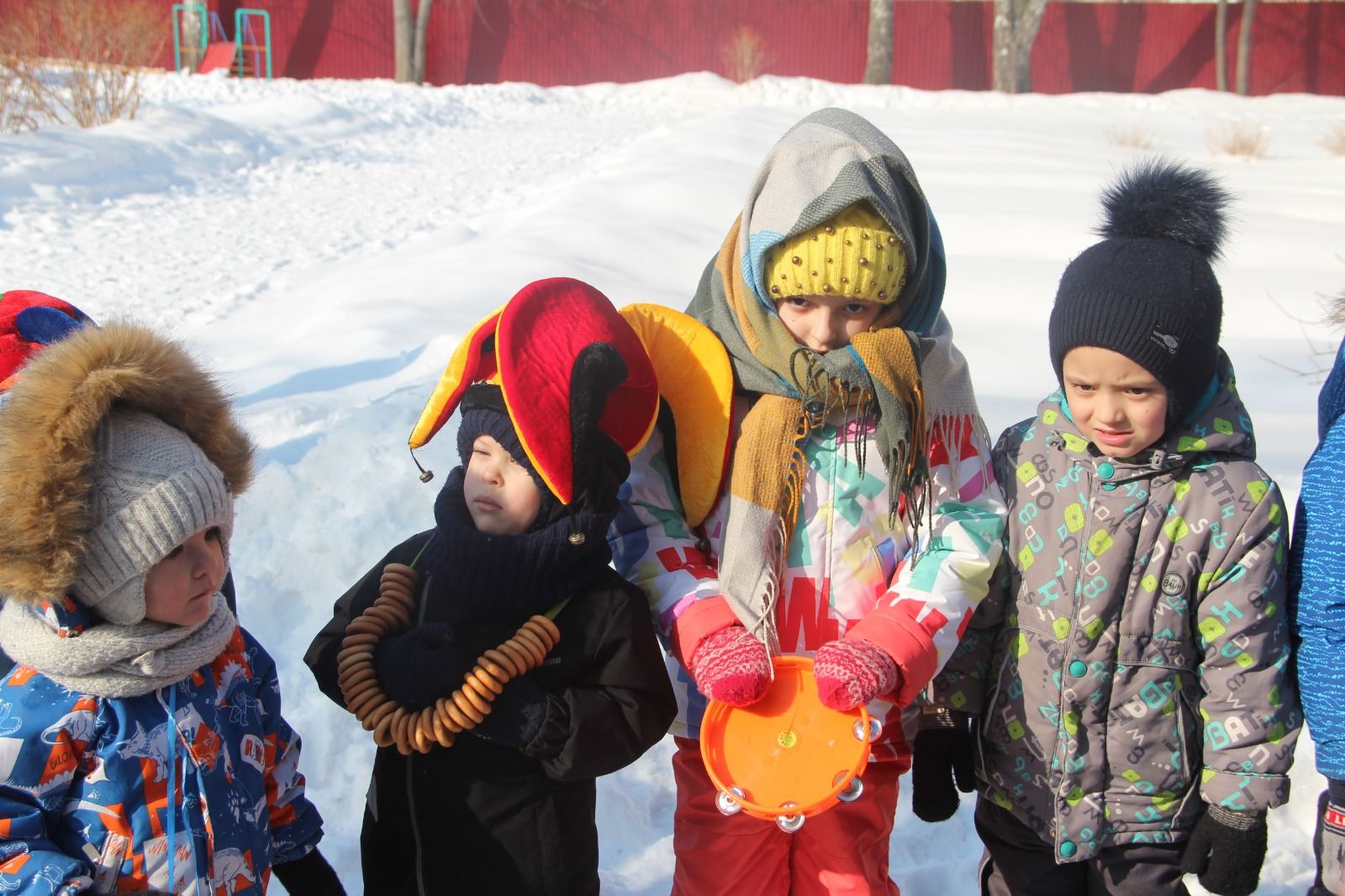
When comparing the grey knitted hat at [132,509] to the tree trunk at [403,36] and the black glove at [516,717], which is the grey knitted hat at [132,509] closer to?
the black glove at [516,717]

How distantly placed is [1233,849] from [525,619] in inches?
52.3

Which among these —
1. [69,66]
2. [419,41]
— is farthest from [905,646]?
[419,41]

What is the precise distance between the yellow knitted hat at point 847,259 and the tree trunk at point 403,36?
72.4 ft

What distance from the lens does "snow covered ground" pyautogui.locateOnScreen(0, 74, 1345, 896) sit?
3.22m

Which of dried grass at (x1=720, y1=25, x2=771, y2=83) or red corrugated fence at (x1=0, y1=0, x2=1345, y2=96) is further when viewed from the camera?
red corrugated fence at (x1=0, y1=0, x2=1345, y2=96)

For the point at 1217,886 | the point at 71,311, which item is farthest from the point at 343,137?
the point at 1217,886

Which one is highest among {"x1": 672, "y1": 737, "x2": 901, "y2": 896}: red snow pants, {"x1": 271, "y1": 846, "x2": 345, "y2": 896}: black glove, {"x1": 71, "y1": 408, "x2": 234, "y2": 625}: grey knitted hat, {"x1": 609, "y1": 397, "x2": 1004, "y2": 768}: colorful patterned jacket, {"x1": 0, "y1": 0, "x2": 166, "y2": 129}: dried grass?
{"x1": 0, "y1": 0, "x2": 166, "y2": 129}: dried grass

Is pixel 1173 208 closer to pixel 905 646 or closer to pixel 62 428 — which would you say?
pixel 905 646

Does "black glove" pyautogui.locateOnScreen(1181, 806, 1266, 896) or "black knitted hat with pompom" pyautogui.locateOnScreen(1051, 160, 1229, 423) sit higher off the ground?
"black knitted hat with pompom" pyautogui.locateOnScreen(1051, 160, 1229, 423)

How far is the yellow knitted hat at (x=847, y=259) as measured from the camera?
6.60ft

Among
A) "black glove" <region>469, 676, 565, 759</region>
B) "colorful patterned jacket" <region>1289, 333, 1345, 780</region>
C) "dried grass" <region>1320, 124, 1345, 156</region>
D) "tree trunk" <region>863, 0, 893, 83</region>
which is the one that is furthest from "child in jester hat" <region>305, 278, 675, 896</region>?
"tree trunk" <region>863, 0, 893, 83</region>

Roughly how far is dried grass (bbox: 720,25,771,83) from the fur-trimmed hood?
22.6 meters

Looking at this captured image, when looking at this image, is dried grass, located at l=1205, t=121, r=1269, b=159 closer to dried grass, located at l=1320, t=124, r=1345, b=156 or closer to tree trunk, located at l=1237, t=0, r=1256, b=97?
dried grass, located at l=1320, t=124, r=1345, b=156

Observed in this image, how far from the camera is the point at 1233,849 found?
195cm
